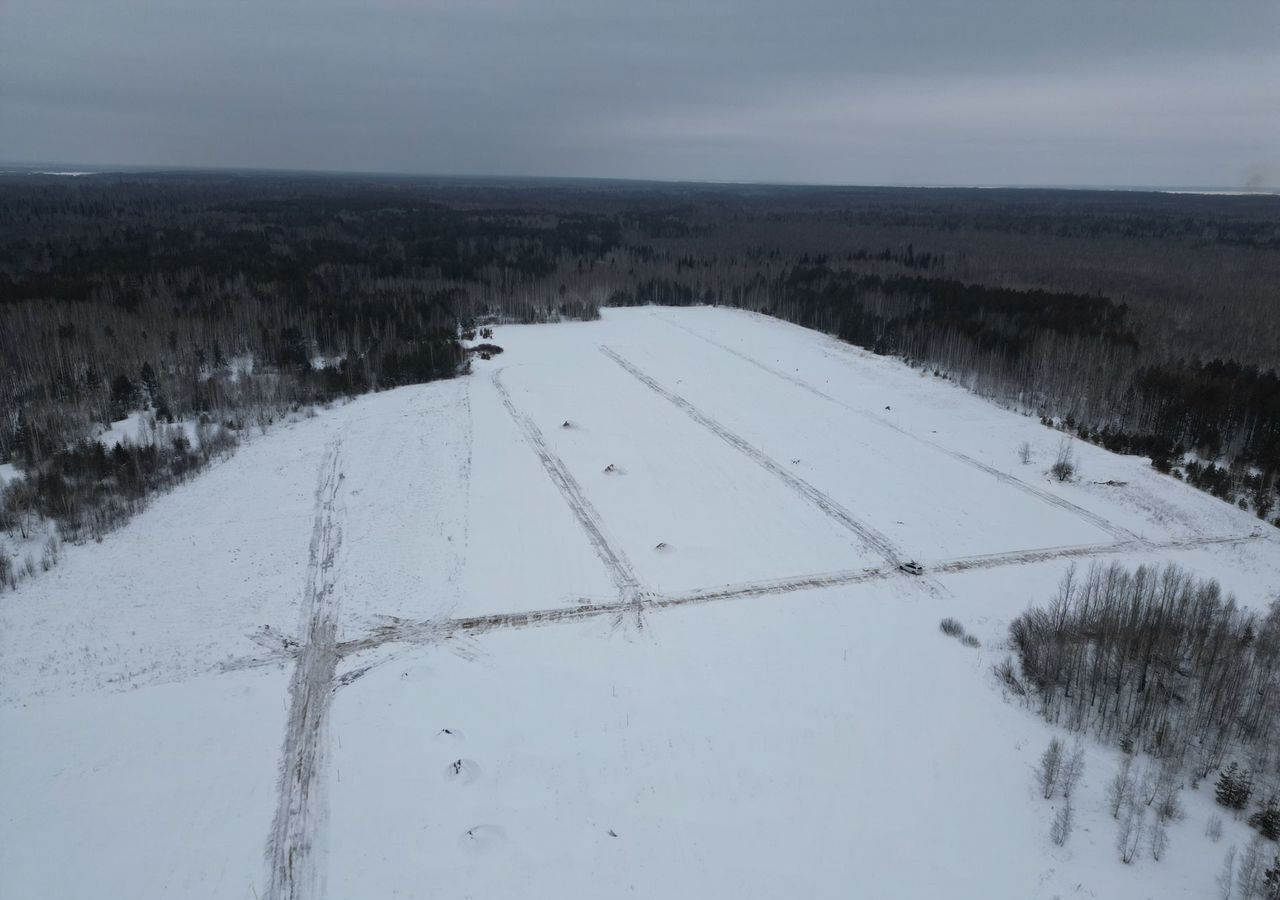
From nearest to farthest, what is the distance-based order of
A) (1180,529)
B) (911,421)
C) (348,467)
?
1. (1180,529)
2. (348,467)
3. (911,421)

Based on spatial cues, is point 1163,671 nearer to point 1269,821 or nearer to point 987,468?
point 1269,821

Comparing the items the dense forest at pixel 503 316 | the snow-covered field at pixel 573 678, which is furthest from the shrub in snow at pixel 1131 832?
the dense forest at pixel 503 316

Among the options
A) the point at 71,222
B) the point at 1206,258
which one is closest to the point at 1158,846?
the point at 1206,258

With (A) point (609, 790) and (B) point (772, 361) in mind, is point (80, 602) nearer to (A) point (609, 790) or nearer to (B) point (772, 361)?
(A) point (609, 790)

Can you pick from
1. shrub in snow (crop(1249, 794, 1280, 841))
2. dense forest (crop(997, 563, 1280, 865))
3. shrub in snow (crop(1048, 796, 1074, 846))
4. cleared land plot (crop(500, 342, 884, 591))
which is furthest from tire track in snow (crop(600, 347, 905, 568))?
shrub in snow (crop(1249, 794, 1280, 841))

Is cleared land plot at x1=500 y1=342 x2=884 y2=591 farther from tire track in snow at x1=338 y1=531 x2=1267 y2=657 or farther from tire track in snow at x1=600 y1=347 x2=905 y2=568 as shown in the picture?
tire track in snow at x1=338 y1=531 x2=1267 y2=657

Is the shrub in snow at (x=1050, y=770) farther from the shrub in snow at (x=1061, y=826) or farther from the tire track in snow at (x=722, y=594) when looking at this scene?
the tire track in snow at (x=722, y=594)

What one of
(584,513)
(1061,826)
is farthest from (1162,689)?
(584,513)

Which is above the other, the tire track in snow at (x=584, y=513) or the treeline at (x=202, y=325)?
the treeline at (x=202, y=325)
